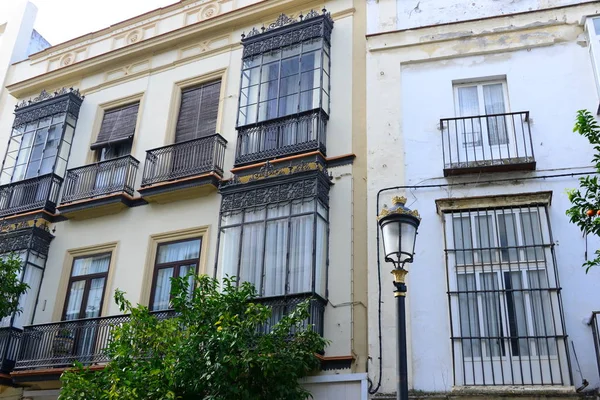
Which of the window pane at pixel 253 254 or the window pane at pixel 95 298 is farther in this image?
the window pane at pixel 95 298

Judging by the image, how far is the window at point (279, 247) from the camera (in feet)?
35.2

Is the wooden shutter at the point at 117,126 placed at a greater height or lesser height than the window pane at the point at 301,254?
greater

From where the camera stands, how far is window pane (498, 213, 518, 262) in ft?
32.1

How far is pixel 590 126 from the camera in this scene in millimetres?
7500

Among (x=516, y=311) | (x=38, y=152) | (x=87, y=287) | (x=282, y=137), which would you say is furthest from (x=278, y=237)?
(x=38, y=152)

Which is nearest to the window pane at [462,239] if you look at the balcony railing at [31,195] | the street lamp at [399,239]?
the street lamp at [399,239]

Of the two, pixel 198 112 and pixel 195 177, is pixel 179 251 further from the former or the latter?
pixel 198 112

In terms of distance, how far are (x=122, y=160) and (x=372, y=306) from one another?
21.0 feet

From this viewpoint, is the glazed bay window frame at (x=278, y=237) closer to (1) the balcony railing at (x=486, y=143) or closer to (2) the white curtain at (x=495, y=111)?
(1) the balcony railing at (x=486, y=143)

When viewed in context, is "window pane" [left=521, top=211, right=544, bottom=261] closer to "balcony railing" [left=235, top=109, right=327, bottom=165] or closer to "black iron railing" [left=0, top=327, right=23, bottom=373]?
"balcony railing" [left=235, top=109, right=327, bottom=165]

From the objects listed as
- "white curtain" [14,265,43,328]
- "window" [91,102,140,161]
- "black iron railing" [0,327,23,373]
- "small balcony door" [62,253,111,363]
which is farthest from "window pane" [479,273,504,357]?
"white curtain" [14,265,43,328]

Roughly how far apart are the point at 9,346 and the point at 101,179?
12.0ft

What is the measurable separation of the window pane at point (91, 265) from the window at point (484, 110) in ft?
23.7

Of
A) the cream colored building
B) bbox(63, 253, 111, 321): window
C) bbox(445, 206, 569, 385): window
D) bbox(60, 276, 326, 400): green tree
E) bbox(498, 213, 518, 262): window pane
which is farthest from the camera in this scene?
bbox(63, 253, 111, 321): window
